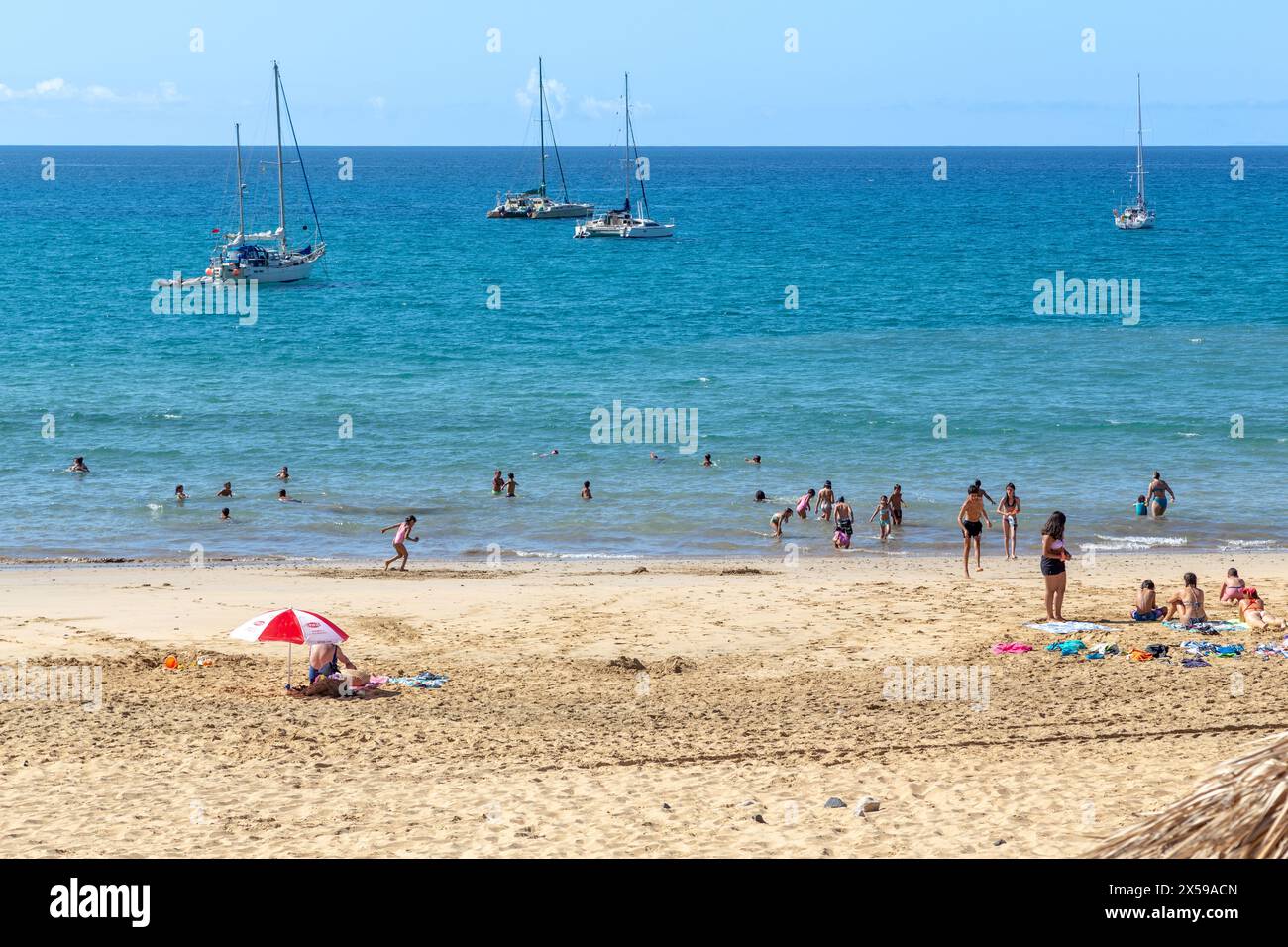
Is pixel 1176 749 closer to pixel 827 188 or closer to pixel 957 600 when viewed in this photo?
pixel 957 600

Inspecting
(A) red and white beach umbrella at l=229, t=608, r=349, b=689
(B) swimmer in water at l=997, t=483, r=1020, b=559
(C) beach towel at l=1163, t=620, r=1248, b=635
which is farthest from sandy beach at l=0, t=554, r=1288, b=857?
(B) swimmer in water at l=997, t=483, r=1020, b=559

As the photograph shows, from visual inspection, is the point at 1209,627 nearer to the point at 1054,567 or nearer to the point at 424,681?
the point at 1054,567

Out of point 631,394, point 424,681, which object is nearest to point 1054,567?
point 424,681

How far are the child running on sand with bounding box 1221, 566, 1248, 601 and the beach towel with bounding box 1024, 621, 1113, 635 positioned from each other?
6.94 ft

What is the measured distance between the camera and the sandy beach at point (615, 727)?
11484 mm

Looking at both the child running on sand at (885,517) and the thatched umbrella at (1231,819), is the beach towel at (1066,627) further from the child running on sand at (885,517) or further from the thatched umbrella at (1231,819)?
the thatched umbrella at (1231,819)

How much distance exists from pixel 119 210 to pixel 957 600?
127 m

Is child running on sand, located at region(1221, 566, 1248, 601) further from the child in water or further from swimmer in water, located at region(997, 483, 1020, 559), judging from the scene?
the child in water

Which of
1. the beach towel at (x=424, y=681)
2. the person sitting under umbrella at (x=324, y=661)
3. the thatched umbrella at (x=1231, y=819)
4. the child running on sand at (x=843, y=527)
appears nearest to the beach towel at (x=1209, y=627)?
the beach towel at (x=424, y=681)

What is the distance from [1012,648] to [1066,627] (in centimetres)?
124

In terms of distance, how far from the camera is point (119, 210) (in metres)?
133

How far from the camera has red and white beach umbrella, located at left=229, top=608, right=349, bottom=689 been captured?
1592 centimetres
